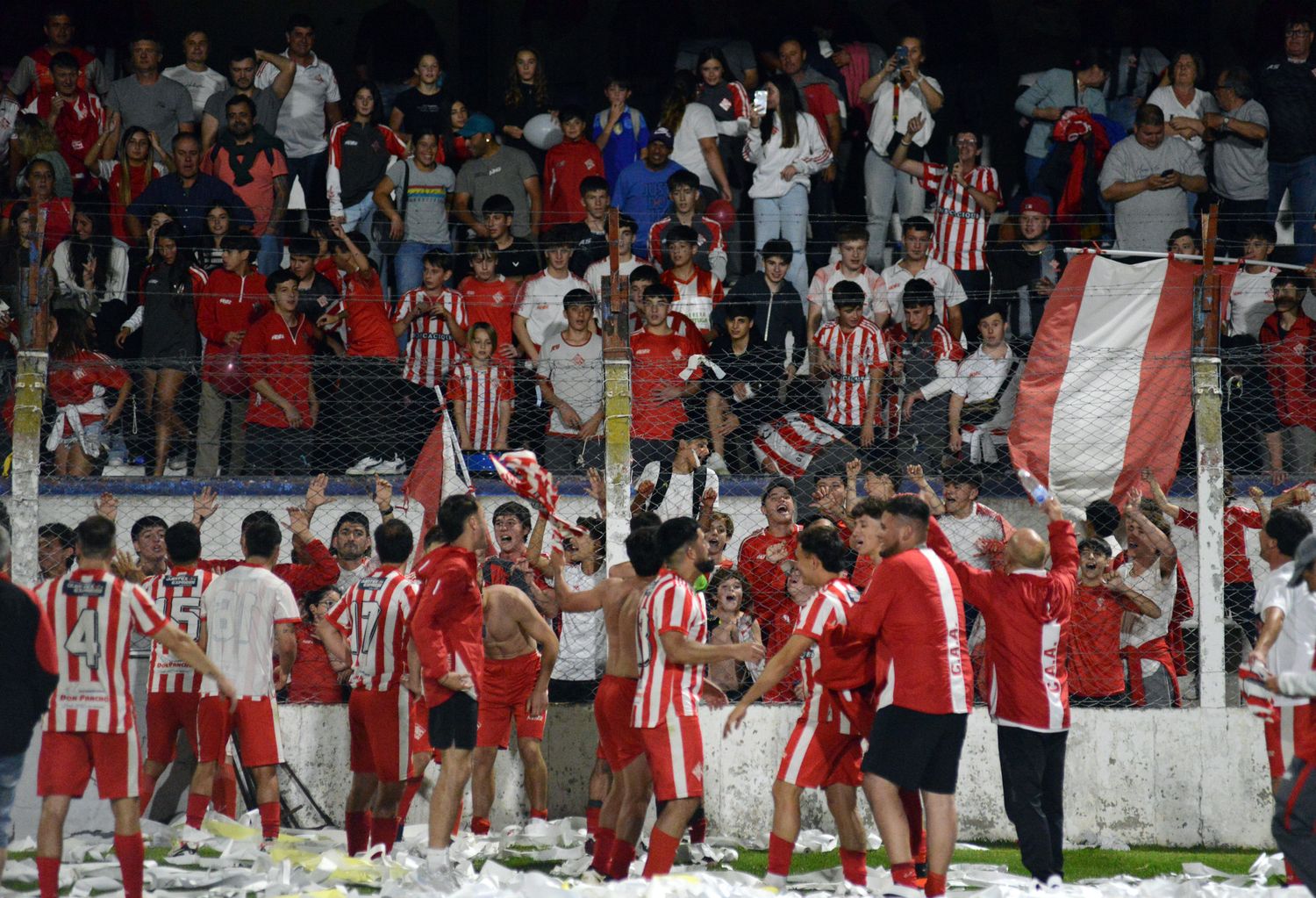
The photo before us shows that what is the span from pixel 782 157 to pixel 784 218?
52 centimetres

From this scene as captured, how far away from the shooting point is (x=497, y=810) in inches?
373

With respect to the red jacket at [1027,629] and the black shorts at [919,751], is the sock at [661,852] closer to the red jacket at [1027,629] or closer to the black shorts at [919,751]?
the black shorts at [919,751]

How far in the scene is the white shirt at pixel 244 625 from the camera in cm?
863

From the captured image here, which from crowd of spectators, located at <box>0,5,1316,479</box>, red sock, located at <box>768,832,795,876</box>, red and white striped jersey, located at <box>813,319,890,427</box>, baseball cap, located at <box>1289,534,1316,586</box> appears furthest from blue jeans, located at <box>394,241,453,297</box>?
baseball cap, located at <box>1289,534,1316,586</box>

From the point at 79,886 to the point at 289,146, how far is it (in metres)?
7.88

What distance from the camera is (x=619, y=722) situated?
7918mm

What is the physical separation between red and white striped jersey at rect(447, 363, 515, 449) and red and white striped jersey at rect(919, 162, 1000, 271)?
14.1 ft

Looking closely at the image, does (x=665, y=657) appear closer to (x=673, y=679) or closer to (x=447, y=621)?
(x=673, y=679)

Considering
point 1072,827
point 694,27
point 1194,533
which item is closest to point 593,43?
point 694,27

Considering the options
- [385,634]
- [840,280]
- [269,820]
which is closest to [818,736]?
[385,634]

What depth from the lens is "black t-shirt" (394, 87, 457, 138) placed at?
13.7 m

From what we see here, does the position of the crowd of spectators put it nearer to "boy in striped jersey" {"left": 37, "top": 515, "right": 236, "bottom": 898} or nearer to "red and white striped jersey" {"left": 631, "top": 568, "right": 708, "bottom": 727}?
"red and white striped jersey" {"left": 631, "top": 568, "right": 708, "bottom": 727}

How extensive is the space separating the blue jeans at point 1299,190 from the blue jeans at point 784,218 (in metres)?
3.93

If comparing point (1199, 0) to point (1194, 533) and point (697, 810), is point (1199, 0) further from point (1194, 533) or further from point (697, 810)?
point (697, 810)
